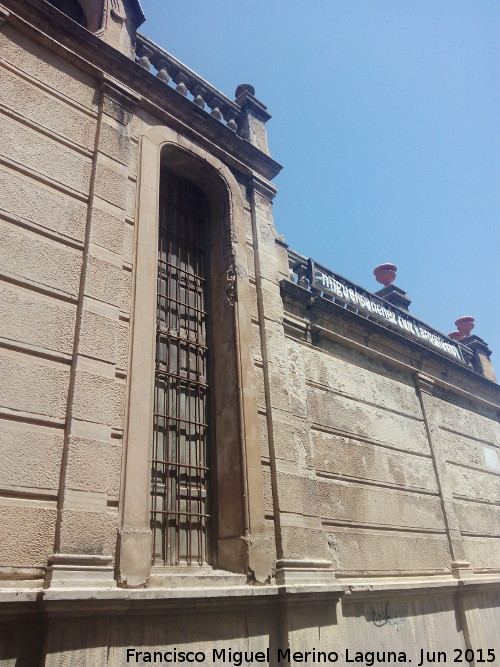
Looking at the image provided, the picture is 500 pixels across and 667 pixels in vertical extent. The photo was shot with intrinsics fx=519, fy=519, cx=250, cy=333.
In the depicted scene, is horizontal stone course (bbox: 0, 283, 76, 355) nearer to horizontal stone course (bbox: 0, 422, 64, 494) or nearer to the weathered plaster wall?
the weathered plaster wall

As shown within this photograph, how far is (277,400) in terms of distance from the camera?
6.85 m

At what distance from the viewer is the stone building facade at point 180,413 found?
14.5ft

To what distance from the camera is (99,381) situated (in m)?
5.01

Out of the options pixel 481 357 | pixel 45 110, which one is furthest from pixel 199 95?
pixel 481 357

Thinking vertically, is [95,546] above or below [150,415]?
below

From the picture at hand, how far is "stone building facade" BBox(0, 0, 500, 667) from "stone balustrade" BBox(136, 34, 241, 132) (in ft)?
0.10

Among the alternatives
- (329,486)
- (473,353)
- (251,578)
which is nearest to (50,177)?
(251,578)

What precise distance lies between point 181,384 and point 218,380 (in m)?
0.57

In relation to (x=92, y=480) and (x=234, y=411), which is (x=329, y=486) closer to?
(x=234, y=411)

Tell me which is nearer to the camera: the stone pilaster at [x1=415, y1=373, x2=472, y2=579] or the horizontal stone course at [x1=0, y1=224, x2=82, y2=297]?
the horizontal stone course at [x1=0, y1=224, x2=82, y2=297]

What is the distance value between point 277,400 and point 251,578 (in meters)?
2.20

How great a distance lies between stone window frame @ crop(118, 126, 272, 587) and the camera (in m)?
4.96

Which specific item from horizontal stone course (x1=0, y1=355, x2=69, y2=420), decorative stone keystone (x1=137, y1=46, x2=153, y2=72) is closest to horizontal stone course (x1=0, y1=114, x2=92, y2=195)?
horizontal stone course (x1=0, y1=355, x2=69, y2=420)

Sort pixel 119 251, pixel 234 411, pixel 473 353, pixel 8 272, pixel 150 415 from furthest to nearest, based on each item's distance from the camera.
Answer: pixel 473 353 < pixel 234 411 < pixel 119 251 < pixel 150 415 < pixel 8 272
